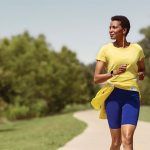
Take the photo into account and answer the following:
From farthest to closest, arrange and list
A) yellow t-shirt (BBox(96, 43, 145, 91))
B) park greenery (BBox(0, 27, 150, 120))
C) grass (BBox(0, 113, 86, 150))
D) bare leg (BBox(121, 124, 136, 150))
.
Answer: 1. park greenery (BBox(0, 27, 150, 120))
2. grass (BBox(0, 113, 86, 150))
3. yellow t-shirt (BBox(96, 43, 145, 91))
4. bare leg (BBox(121, 124, 136, 150))

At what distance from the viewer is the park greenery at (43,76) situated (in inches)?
2618

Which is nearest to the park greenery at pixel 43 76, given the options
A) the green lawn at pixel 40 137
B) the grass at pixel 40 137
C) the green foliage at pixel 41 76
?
the green foliage at pixel 41 76

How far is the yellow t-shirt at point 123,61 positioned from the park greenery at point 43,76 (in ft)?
176

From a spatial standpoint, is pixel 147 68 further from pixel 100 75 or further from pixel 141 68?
pixel 100 75

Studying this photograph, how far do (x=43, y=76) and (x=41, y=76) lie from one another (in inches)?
10.4

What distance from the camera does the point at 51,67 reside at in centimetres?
7244

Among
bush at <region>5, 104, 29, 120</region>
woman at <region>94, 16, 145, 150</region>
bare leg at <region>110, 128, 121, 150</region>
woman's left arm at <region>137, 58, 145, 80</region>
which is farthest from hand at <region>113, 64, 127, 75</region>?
bush at <region>5, 104, 29, 120</region>

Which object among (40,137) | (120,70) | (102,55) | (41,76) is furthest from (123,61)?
(41,76)

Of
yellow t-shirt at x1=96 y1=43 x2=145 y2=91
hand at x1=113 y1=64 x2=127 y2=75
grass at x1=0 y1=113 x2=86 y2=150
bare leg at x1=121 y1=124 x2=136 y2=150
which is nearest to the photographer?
bare leg at x1=121 y1=124 x2=136 y2=150

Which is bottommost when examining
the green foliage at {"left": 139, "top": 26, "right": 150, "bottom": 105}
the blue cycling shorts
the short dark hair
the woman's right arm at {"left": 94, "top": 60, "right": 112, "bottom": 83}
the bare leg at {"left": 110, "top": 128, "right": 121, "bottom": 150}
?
the green foliage at {"left": 139, "top": 26, "right": 150, "bottom": 105}

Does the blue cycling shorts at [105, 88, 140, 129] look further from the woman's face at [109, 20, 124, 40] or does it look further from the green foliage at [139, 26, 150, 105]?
the green foliage at [139, 26, 150, 105]

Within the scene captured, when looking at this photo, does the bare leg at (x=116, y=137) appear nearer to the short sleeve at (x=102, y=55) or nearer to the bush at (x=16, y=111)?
the short sleeve at (x=102, y=55)

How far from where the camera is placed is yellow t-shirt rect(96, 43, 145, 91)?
720 centimetres

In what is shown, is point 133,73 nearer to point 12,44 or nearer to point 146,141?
point 146,141
